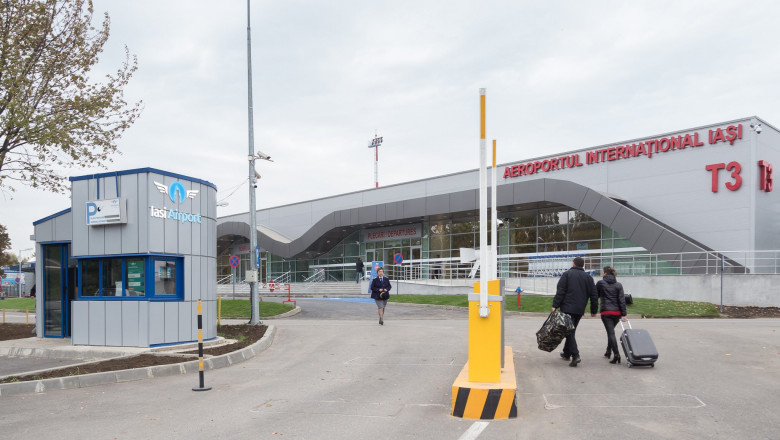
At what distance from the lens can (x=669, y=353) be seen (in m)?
11.9

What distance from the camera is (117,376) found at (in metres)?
10.5

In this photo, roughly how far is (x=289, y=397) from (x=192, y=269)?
721 centimetres

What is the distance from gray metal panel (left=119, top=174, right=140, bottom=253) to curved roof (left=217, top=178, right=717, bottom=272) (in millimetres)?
21737

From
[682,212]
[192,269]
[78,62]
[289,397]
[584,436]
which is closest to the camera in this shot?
[584,436]

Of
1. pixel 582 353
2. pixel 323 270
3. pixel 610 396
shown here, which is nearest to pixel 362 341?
pixel 582 353

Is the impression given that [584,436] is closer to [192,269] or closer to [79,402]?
[79,402]

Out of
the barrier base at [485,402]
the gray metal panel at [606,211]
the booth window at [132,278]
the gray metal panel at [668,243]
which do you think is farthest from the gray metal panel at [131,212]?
the gray metal panel at [606,211]

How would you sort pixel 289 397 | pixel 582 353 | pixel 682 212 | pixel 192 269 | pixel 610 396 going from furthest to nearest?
1. pixel 682 212
2. pixel 192 269
3. pixel 582 353
4. pixel 289 397
5. pixel 610 396

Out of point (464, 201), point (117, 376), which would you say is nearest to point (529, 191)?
point (464, 201)

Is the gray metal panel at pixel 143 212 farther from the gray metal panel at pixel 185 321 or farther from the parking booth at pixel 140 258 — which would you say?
the gray metal panel at pixel 185 321

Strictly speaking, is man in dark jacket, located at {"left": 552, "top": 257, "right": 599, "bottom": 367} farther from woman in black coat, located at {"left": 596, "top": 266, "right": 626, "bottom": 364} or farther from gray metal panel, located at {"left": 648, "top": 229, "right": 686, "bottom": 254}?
gray metal panel, located at {"left": 648, "top": 229, "right": 686, "bottom": 254}

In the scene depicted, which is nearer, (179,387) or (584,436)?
(584,436)

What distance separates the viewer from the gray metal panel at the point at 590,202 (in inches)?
1209

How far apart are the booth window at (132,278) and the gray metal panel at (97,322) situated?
0.24m
